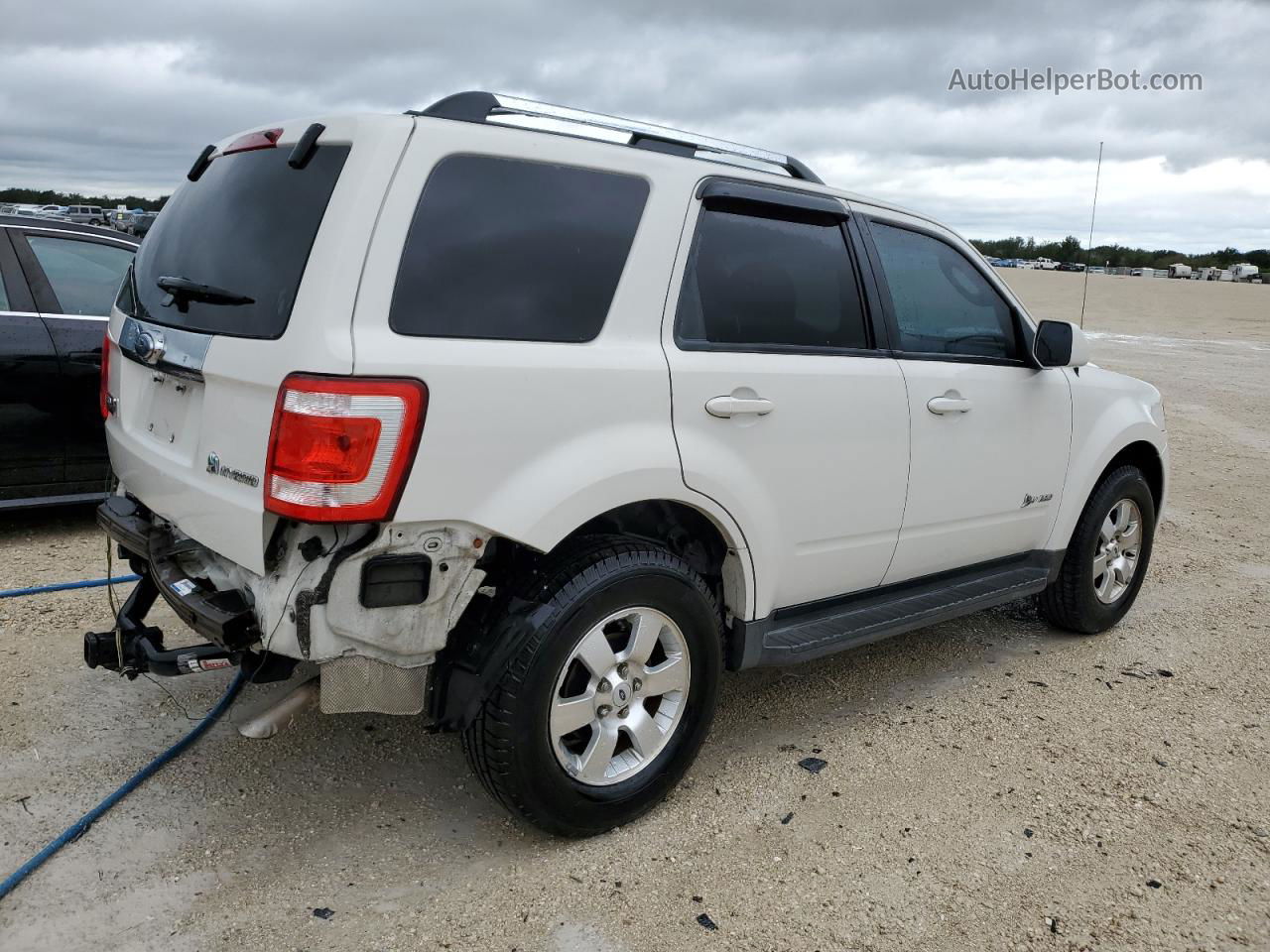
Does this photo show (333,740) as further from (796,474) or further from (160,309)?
(796,474)

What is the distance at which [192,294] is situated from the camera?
2.86 meters

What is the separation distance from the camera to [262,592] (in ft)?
8.45

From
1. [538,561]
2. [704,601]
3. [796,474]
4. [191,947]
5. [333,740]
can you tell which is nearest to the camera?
[191,947]

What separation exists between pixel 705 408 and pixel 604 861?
1.30 meters

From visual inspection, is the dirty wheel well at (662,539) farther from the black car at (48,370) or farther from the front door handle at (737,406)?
the black car at (48,370)

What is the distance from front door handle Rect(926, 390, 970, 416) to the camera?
371 centimetres

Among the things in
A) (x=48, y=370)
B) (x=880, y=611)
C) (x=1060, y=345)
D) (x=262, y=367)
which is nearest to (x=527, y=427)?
(x=262, y=367)

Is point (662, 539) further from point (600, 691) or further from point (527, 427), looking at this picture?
point (527, 427)

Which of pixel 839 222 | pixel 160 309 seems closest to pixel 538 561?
pixel 160 309

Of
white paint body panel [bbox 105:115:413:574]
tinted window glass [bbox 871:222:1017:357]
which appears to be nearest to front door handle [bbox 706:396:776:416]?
tinted window glass [bbox 871:222:1017:357]

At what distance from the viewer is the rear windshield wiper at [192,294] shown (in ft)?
8.96

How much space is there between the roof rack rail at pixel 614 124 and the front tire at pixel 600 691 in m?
1.18

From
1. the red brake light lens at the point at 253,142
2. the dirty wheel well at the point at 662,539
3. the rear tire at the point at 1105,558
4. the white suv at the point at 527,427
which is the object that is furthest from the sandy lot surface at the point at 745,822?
the red brake light lens at the point at 253,142

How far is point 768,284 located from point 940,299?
0.95m
